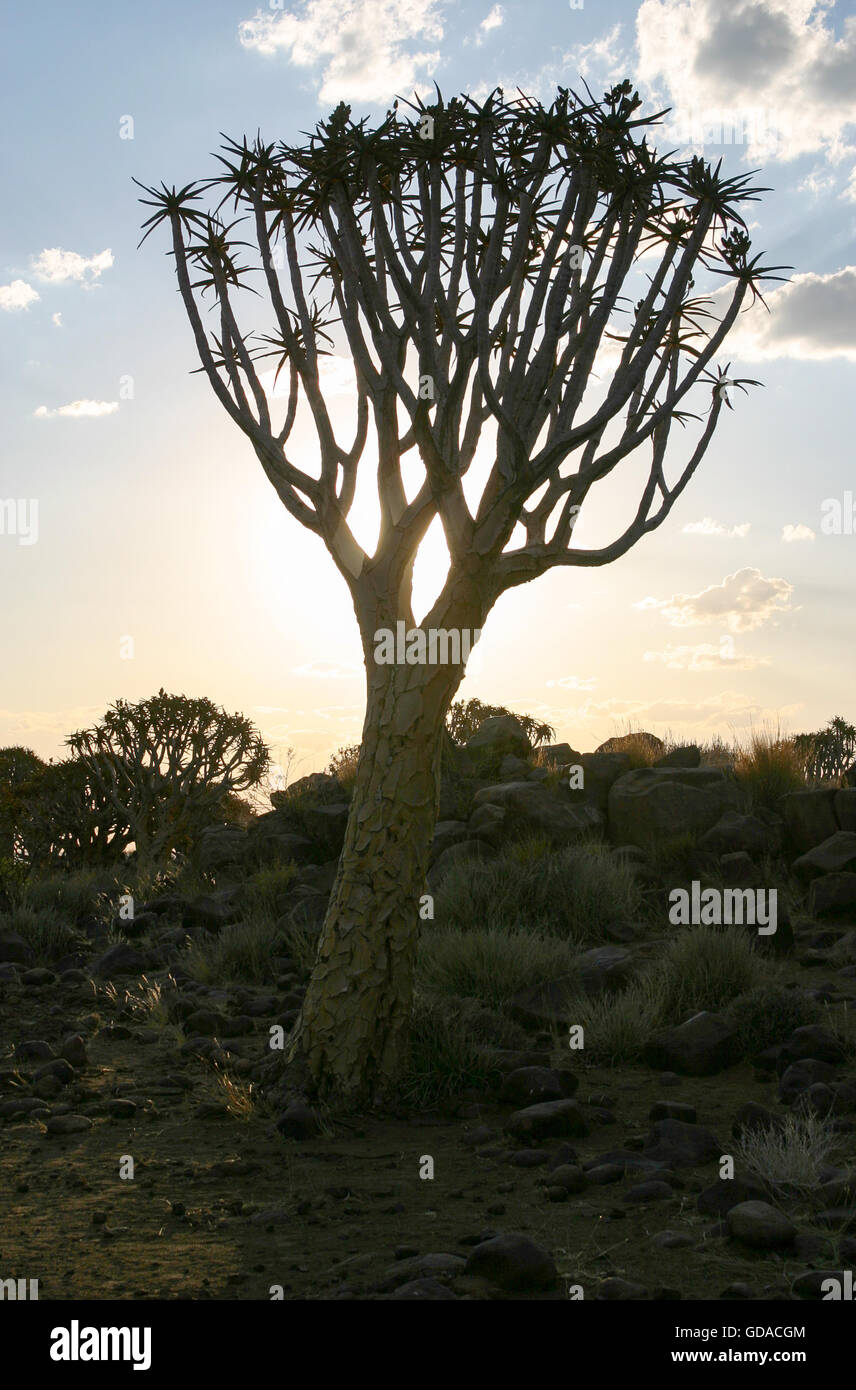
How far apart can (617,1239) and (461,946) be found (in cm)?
423

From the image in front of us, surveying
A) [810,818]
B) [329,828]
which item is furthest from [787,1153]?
[329,828]

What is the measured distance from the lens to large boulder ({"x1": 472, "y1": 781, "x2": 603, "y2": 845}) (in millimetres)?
12703

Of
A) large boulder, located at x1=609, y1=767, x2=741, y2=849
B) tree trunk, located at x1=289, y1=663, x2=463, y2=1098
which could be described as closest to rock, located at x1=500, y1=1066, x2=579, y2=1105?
tree trunk, located at x1=289, y1=663, x2=463, y2=1098

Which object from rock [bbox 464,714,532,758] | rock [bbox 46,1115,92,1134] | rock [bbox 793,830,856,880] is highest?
rock [bbox 464,714,532,758]

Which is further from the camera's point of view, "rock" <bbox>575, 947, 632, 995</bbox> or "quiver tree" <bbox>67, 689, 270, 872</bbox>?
"quiver tree" <bbox>67, 689, 270, 872</bbox>

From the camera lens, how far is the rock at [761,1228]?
4559 mm

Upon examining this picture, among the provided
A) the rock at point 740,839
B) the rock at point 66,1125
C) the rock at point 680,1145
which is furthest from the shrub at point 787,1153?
the rock at point 740,839

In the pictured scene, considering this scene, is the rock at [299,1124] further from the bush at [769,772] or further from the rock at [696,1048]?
the bush at [769,772]

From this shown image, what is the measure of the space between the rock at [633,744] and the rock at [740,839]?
2.95 meters

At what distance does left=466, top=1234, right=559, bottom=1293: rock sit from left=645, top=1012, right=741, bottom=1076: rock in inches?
120
